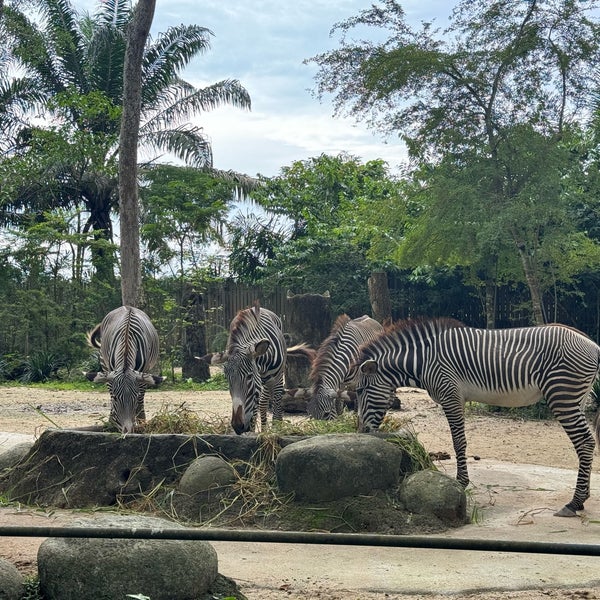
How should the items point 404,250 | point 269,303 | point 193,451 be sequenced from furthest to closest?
point 269,303
point 404,250
point 193,451

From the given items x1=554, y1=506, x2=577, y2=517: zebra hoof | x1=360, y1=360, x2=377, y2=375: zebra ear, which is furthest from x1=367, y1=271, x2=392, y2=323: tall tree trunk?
x1=554, y1=506, x2=577, y2=517: zebra hoof

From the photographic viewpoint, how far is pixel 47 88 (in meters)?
29.0

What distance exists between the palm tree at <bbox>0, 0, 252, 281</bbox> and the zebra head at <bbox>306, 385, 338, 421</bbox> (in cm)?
1866

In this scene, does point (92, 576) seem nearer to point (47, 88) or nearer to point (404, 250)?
point (404, 250)

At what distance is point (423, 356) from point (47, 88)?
80.2 feet

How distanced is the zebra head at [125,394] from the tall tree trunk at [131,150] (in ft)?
15.3

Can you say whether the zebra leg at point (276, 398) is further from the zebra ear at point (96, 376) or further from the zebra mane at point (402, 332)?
the zebra ear at point (96, 376)

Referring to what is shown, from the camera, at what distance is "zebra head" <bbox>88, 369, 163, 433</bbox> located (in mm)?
7953

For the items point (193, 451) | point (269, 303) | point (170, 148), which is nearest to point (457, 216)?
point (193, 451)

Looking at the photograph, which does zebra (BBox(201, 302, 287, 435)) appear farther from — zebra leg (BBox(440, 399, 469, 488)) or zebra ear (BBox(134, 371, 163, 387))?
zebra leg (BBox(440, 399, 469, 488))

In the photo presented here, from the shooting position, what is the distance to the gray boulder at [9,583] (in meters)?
4.26

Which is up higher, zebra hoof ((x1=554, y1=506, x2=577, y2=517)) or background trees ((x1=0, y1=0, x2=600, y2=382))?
background trees ((x1=0, y1=0, x2=600, y2=382))

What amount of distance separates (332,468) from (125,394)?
2.43m

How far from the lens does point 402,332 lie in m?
8.27
